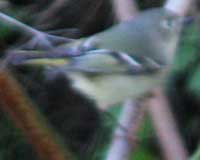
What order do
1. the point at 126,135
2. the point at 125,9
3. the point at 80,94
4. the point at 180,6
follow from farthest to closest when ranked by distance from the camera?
the point at 80,94 → the point at 125,9 → the point at 180,6 → the point at 126,135

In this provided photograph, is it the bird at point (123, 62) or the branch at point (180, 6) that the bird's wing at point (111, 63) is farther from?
the branch at point (180, 6)

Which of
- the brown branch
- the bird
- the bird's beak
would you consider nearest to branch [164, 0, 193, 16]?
the bird

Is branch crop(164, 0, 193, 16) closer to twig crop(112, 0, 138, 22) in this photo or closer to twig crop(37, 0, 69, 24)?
twig crop(112, 0, 138, 22)

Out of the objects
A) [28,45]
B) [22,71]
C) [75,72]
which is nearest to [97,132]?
[22,71]

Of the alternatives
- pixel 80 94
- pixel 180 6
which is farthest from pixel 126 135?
pixel 80 94

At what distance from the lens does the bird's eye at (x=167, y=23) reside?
1.49 m

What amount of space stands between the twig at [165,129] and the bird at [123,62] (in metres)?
0.04

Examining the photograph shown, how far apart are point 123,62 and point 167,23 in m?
0.19

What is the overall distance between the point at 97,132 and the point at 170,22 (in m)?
0.58

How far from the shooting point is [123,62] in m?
1.42

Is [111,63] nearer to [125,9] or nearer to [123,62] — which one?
[123,62]

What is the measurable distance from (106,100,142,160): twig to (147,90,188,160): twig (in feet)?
0.27

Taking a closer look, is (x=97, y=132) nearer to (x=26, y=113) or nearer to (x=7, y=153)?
(x=7, y=153)

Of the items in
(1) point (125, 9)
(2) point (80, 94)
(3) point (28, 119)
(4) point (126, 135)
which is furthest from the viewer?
(2) point (80, 94)
